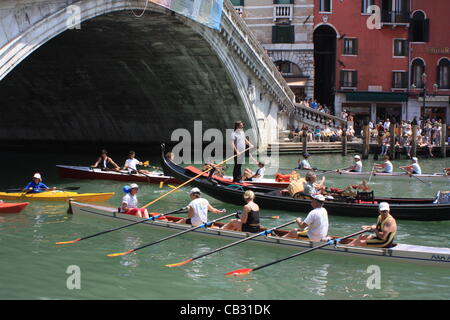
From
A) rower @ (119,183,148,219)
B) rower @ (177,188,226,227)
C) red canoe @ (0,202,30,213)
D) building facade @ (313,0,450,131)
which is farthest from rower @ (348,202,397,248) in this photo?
building facade @ (313,0,450,131)

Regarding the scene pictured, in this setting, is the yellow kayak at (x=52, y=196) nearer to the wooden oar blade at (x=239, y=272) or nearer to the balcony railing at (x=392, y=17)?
the wooden oar blade at (x=239, y=272)

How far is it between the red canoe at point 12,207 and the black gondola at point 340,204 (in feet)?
13.1

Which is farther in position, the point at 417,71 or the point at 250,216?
the point at 417,71

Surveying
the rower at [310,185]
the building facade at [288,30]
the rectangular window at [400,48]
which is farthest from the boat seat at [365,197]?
the rectangular window at [400,48]

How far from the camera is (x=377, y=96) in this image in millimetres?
39625

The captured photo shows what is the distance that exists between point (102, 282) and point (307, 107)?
24370 millimetres

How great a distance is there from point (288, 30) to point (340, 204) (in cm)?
2556

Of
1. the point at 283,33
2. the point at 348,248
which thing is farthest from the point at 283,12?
the point at 348,248

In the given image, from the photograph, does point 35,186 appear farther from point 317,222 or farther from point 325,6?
point 325,6

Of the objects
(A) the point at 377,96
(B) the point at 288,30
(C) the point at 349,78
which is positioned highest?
(B) the point at 288,30

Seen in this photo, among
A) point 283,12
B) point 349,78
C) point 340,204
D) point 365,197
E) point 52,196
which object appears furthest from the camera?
point 349,78

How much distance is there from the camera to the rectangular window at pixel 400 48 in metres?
40.1

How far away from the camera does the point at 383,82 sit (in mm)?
40125

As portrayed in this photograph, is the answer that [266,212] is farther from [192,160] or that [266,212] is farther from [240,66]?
[192,160]
